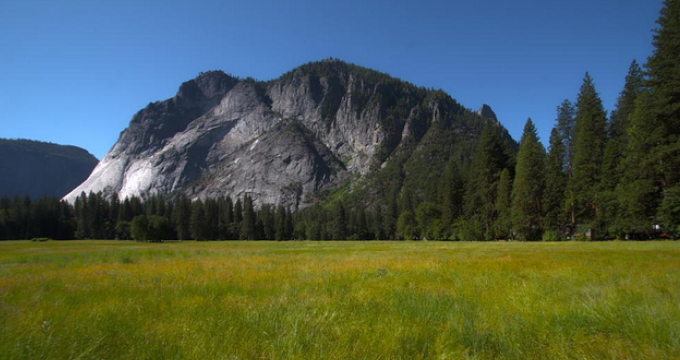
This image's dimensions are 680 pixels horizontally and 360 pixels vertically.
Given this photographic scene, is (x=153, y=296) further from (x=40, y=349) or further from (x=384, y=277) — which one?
(x=384, y=277)

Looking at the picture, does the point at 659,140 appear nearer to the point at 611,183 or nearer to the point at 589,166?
the point at 611,183

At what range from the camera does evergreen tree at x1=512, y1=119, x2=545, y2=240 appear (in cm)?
4550

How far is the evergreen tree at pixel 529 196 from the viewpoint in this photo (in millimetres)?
45500

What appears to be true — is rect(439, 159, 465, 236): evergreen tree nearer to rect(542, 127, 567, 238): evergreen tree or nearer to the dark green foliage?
the dark green foliage

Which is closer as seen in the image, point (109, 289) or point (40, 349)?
point (40, 349)

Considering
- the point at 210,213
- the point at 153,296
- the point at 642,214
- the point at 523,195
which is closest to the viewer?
the point at 153,296

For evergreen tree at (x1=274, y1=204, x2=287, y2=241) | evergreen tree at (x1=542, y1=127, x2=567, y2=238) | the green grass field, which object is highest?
evergreen tree at (x1=542, y1=127, x2=567, y2=238)

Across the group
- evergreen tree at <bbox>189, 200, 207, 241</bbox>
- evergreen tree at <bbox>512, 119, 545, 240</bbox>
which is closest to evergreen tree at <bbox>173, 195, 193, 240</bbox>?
evergreen tree at <bbox>189, 200, 207, 241</bbox>

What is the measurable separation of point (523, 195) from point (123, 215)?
438 feet

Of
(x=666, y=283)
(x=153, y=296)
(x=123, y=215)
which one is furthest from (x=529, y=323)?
(x=123, y=215)

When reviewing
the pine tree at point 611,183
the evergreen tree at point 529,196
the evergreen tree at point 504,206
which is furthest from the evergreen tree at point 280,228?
the pine tree at point 611,183

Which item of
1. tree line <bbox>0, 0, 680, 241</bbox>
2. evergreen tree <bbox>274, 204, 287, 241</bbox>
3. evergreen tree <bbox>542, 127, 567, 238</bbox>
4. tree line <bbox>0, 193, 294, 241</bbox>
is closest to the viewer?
tree line <bbox>0, 0, 680, 241</bbox>

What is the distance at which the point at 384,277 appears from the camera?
948 cm

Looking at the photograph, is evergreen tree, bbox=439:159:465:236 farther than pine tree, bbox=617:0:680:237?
Yes
